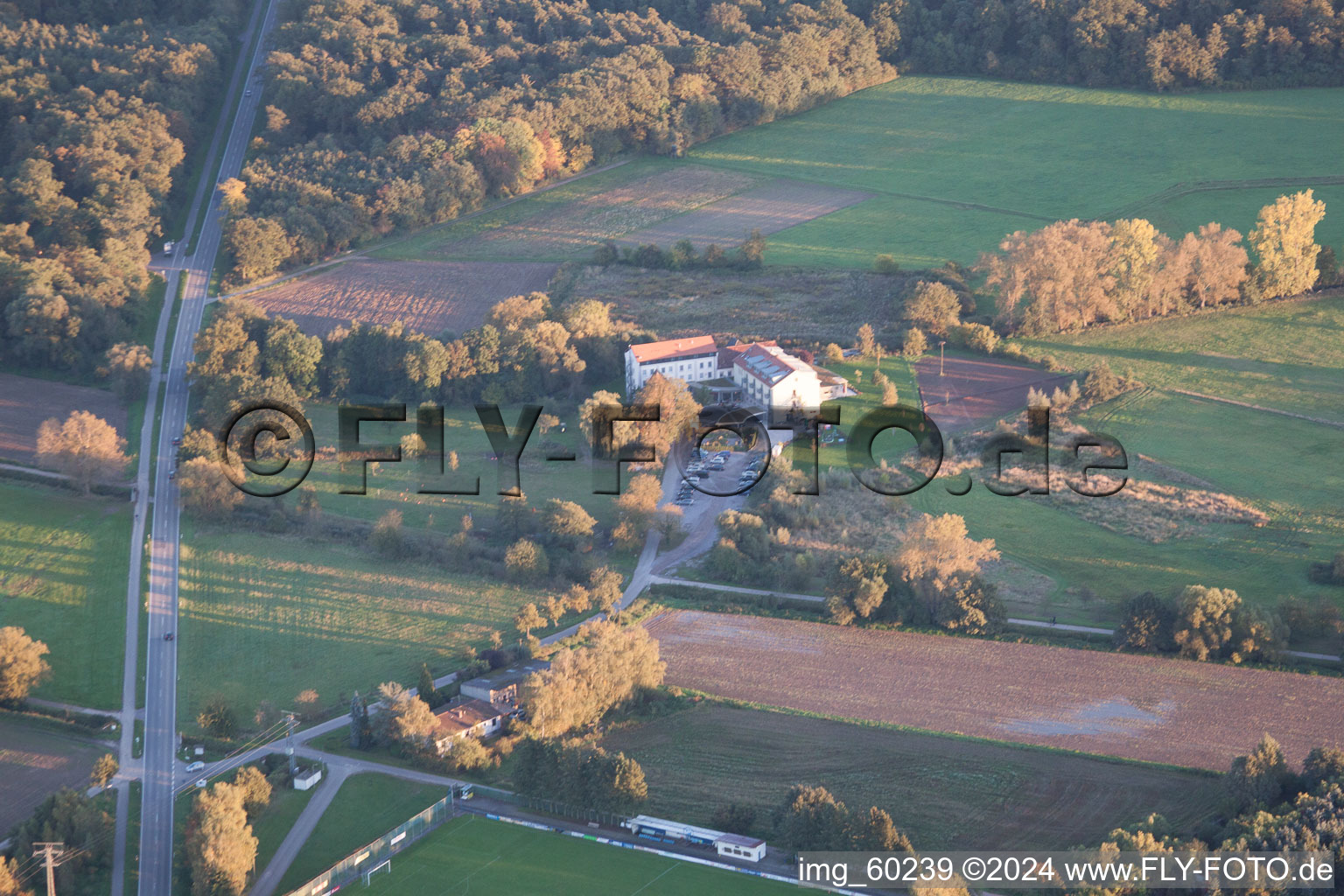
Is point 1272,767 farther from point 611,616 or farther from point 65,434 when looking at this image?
point 65,434

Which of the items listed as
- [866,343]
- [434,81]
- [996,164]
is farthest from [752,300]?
[434,81]

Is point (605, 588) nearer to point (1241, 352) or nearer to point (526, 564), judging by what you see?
point (526, 564)

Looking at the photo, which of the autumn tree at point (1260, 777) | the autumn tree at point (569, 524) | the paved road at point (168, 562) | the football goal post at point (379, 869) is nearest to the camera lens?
the autumn tree at point (1260, 777)

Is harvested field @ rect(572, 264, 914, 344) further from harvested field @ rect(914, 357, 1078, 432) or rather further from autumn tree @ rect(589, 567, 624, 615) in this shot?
autumn tree @ rect(589, 567, 624, 615)

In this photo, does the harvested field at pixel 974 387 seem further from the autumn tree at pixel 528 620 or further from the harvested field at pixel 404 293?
the harvested field at pixel 404 293

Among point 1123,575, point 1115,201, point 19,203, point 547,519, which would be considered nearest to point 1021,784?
point 1123,575

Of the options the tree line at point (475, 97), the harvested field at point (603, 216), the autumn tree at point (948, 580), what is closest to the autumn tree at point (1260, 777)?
the autumn tree at point (948, 580)
